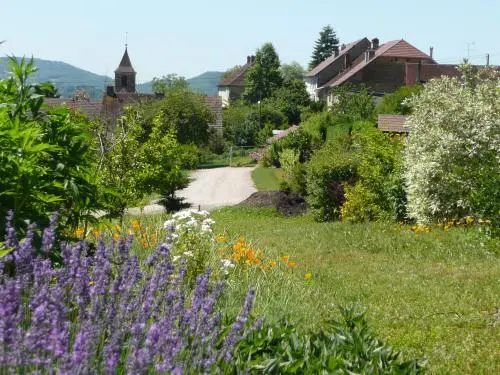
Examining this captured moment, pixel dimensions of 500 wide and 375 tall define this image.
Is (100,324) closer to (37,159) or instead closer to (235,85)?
(37,159)

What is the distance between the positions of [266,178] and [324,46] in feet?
232

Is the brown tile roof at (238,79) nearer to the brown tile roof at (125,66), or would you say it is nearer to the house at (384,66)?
the brown tile roof at (125,66)

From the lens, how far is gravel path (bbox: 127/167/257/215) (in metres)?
32.8

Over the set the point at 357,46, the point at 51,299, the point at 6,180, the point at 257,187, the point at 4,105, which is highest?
the point at 357,46

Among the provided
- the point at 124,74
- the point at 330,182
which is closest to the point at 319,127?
the point at 330,182

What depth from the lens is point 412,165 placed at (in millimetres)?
20859

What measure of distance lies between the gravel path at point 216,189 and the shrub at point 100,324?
23.2 meters

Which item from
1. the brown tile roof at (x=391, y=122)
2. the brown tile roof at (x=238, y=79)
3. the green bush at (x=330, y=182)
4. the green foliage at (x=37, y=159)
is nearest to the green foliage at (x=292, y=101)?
the brown tile roof at (x=238, y=79)

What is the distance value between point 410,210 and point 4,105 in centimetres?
1627

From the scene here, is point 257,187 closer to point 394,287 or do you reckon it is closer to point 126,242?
A: point 394,287

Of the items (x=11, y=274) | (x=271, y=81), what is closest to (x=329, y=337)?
(x=11, y=274)

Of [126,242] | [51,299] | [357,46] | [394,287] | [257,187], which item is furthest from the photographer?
[357,46]

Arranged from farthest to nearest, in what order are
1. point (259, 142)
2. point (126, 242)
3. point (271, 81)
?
1. point (271, 81)
2. point (259, 142)
3. point (126, 242)

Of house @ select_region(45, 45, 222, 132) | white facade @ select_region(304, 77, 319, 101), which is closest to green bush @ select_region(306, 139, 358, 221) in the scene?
house @ select_region(45, 45, 222, 132)
